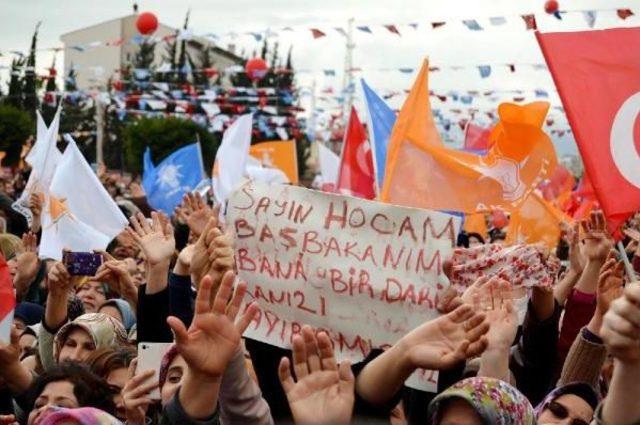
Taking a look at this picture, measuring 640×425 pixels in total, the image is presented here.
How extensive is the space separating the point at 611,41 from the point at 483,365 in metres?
1.80

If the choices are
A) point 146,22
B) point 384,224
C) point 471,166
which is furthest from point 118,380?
point 146,22

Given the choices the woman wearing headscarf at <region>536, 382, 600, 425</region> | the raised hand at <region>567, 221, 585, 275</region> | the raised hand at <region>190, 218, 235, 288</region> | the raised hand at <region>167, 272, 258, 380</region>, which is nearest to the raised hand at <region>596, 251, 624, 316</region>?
the woman wearing headscarf at <region>536, 382, 600, 425</region>

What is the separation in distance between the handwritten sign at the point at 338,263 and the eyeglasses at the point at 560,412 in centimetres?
63

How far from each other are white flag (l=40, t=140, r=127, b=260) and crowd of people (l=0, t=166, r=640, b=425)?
1.34m

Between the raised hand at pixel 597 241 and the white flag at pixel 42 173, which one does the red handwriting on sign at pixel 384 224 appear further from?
the white flag at pixel 42 173

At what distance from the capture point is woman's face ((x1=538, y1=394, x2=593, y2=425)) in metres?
4.35

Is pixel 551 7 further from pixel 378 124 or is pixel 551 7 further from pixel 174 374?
pixel 174 374

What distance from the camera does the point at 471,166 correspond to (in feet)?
26.6

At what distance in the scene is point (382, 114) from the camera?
36.9ft

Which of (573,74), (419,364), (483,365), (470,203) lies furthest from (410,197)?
(419,364)

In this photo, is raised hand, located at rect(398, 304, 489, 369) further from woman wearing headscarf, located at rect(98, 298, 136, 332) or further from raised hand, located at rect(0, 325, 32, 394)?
woman wearing headscarf, located at rect(98, 298, 136, 332)

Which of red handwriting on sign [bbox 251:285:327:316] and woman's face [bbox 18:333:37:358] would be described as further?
woman's face [bbox 18:333:37:358]

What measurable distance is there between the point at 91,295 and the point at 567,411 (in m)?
3.78

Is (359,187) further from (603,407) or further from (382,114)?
(603,407)
